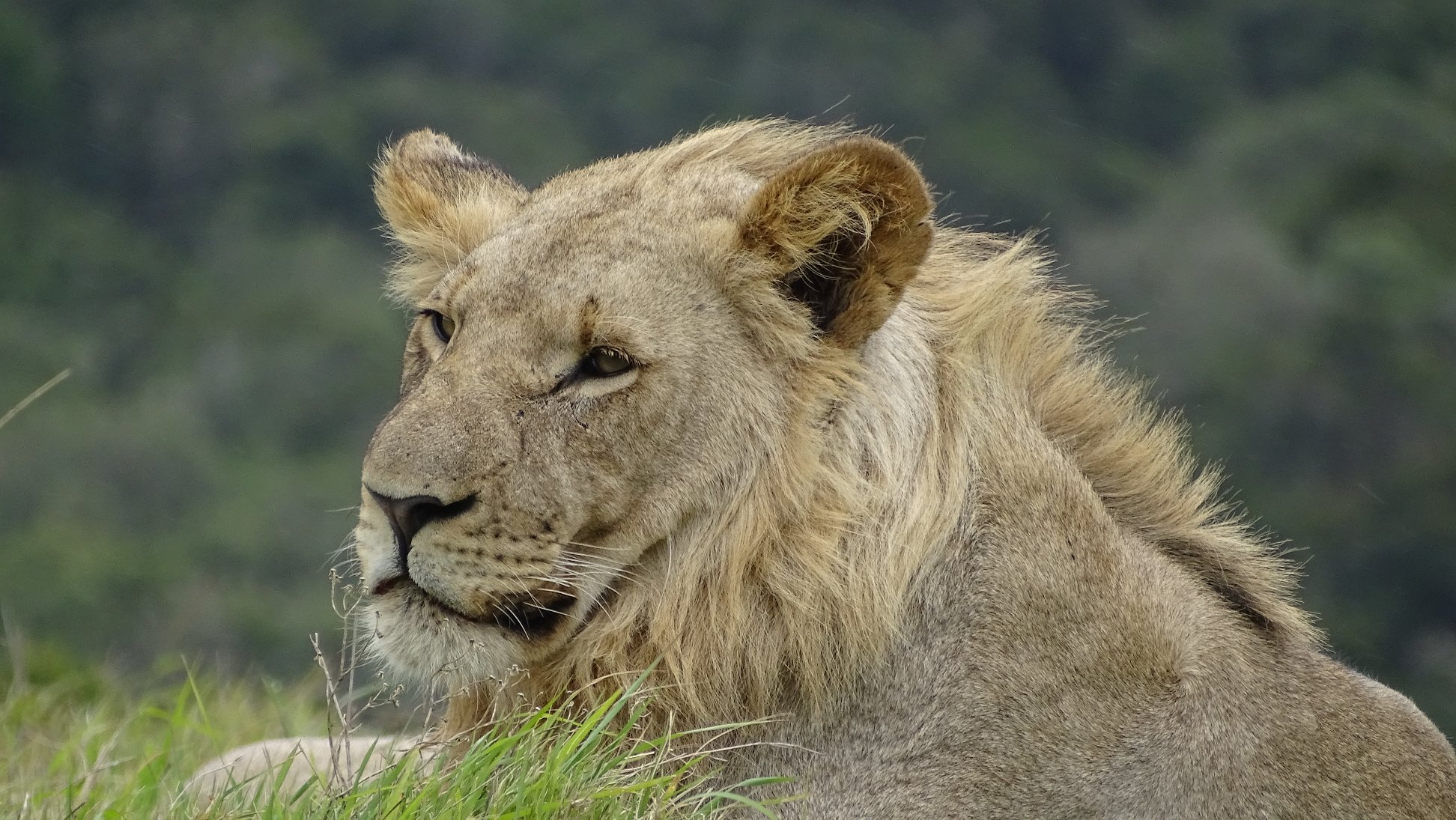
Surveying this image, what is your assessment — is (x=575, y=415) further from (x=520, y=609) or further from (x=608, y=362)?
(x=520, y=609)

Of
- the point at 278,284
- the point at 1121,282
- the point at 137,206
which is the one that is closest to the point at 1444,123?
the point at 1121,282

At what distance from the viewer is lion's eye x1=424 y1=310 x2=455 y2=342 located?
4.54 metres

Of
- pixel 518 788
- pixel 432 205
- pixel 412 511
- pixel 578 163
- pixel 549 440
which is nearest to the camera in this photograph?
pixel 518 788

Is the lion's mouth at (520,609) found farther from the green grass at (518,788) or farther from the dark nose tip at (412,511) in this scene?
the green grass at (518,788)

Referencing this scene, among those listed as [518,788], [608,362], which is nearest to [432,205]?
[608,362]

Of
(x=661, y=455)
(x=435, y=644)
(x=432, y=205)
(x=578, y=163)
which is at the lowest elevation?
(x=578, y=163)

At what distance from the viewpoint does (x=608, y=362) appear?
424cm

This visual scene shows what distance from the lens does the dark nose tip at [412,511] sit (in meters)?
4.03

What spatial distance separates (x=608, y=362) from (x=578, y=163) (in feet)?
227

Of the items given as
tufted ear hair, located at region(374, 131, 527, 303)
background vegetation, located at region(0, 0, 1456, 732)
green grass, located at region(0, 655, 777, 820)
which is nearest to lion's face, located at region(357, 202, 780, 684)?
green grass, located at region(0, 655, 777, 820)

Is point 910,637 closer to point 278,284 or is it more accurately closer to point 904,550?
point 904,550

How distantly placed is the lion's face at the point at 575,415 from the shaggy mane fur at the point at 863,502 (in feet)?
0.20

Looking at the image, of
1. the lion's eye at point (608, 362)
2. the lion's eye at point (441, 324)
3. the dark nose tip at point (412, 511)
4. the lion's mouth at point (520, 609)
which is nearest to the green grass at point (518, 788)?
the lion's mouth at point (520, 609)

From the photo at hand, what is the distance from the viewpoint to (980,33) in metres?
82.6
